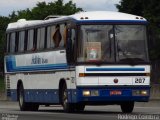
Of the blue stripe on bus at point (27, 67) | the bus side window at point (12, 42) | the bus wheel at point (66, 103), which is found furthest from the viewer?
the bus side window at point (12, 42)

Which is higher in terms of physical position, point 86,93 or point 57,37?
point 57,37

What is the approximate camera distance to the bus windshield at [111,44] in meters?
28.5

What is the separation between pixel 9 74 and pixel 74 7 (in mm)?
85038

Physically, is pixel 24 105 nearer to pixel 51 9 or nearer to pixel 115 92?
pixel 115 92

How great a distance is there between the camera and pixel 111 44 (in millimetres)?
28672

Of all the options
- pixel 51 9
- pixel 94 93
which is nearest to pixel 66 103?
pixel 94 93

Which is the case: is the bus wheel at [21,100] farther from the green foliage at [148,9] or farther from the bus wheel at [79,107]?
the green foliage at [148,9]

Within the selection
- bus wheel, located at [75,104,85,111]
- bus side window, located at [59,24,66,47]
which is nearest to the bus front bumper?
bus wheel, located at [75,104,85,111]

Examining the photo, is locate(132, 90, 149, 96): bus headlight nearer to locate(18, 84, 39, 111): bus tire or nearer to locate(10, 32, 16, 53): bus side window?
locate(18, 84, 39, 111): bus tire

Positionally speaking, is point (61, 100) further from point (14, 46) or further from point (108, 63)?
point (14, 46)

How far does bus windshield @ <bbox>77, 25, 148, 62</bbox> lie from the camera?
28.5 metres

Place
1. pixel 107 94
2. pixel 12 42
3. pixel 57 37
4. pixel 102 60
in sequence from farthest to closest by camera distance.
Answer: pixel 12 42 < pixel 57 37 < pixel 107 94 < pixel 102 60

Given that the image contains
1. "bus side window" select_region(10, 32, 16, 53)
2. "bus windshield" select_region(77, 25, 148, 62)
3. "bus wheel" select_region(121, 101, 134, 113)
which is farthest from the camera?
"bus side window" select_region(10, 32, 16, 53)

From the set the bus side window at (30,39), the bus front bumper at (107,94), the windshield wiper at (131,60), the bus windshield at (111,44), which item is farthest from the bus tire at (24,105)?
the windshield wiper at (131,60)
